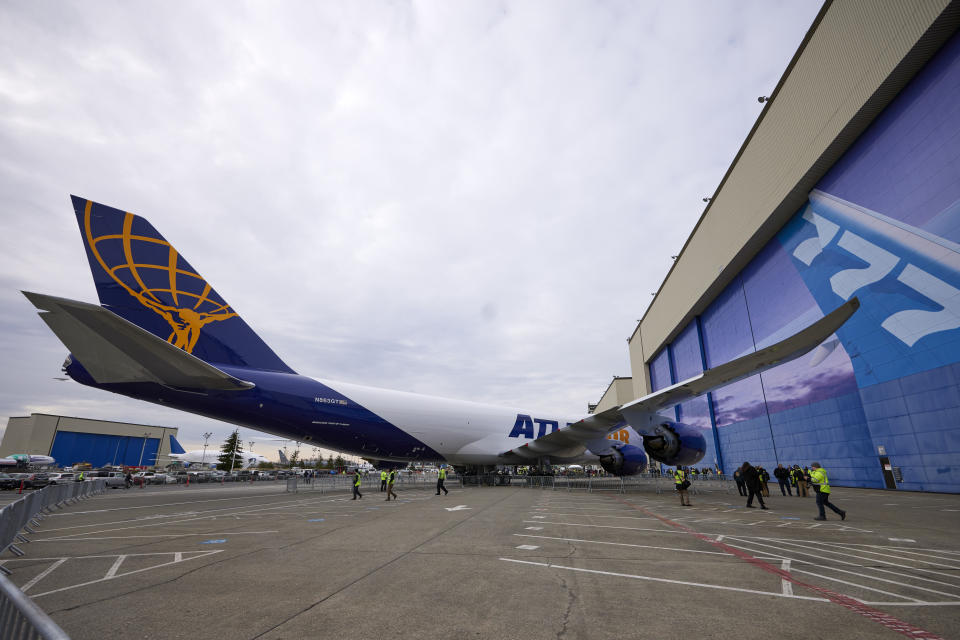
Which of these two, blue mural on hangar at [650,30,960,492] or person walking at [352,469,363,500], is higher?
blue mural on hangar at [650,30,960,492]

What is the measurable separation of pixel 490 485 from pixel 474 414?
5.35 meters

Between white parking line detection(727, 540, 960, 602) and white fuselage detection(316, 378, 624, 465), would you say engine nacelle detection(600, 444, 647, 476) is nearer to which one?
white fuselage detection(316, 378, 624, 465)

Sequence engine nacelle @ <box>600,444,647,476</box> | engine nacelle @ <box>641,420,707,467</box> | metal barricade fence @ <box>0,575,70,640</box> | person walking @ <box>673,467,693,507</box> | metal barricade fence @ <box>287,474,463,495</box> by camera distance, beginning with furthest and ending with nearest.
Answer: metal barricade fence @ <box>287,474,463,495</box> < engine nacelle @ <box>600,444,647,476</box> < engine nacelle @ <box>641,420,707,467</box> < person walking @ <box>673,467,693,507</box> < metal barricade fence @ <box>0,575,70,640</box>

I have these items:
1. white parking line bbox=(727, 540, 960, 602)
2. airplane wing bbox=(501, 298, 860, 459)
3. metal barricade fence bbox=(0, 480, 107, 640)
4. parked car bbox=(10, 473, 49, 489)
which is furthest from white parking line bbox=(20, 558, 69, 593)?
parked car bbox=(10, 473, 49, 489)

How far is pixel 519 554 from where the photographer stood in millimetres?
6027

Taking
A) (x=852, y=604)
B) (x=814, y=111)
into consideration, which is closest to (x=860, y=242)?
(x=814, y=111)

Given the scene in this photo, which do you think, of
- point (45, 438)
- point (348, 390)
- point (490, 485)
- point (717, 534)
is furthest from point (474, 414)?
point (45, 438)

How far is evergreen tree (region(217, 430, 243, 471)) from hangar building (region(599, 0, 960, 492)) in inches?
2904

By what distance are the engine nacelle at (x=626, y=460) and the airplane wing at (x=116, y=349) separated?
705 inches

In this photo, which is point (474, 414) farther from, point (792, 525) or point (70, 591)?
point (70, 591)

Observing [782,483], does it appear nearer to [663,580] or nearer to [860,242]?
[860,242]

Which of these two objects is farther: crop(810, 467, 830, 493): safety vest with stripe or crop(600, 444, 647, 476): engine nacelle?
crop(600, 444, 647, 476): engine nacelle

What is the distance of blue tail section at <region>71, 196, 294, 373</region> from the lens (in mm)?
12656

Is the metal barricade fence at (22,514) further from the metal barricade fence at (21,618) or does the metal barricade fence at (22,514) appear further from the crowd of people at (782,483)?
the crowd of people at (782,483)
